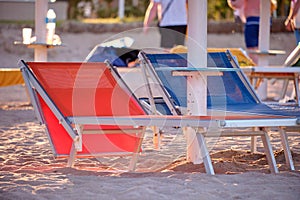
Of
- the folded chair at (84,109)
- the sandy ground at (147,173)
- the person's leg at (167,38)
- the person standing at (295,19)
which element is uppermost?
the person standing at (295,19)

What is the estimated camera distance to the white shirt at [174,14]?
9.23 m

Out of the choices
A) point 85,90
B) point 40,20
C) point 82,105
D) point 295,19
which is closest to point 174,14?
point 295,19

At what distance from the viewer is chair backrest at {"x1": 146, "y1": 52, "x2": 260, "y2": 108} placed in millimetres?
4957

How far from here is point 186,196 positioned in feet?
11.3

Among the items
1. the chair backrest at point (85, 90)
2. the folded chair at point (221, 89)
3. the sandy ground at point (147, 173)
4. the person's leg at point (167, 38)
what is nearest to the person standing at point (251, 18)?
the person's leg at point (167, 38)

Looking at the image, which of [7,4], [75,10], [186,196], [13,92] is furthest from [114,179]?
[75,10]

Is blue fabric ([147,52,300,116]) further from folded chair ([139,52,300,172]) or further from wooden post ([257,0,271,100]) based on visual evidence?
wooden post ([257,0,271,100])

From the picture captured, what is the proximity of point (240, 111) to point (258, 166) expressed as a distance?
14.1 inches

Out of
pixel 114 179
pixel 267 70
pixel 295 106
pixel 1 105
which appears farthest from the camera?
pixel 1 105

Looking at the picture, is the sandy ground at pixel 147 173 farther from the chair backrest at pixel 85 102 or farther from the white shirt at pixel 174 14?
the white shirt at pixel 174 14

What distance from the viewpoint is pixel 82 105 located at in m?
4.60

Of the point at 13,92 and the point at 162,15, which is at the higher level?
the point at 162,15

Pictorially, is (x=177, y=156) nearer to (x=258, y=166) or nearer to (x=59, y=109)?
(x=258, y=166)

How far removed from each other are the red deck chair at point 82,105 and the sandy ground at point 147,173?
0.51 feet
